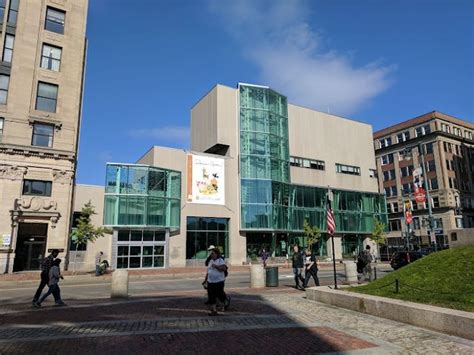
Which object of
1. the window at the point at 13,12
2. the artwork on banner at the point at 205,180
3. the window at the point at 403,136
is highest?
the window at the point at 403,136

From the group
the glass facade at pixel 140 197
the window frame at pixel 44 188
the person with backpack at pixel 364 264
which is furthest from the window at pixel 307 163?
the person with backpack at pixel 364 264

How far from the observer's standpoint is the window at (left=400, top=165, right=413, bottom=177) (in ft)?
257

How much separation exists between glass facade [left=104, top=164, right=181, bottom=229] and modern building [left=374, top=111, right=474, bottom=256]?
155 feet

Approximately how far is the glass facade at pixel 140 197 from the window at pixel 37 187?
526 cm

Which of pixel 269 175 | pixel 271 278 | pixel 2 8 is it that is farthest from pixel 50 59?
pixel 271 278

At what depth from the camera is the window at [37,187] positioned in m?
31.8

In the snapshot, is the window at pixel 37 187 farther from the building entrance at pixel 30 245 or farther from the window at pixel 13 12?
the window at pixel 13 12

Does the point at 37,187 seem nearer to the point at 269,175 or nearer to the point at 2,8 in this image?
the point at 2,8

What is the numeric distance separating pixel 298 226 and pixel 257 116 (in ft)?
47.4

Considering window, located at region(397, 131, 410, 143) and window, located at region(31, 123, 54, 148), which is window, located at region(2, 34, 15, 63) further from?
window, located at region(397, 131, 410, 143)

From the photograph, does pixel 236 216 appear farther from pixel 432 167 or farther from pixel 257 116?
pixel 432 167

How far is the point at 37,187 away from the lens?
32281 mm

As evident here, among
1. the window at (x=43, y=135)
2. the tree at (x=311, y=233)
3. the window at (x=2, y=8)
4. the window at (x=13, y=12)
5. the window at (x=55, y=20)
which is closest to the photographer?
the window at (x=43, y=135)

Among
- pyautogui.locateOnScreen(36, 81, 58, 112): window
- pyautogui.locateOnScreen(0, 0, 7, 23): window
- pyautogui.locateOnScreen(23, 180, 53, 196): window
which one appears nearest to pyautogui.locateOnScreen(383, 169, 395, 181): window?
pyautogui.locateOnScreen(36, 81, 58, 112): window
